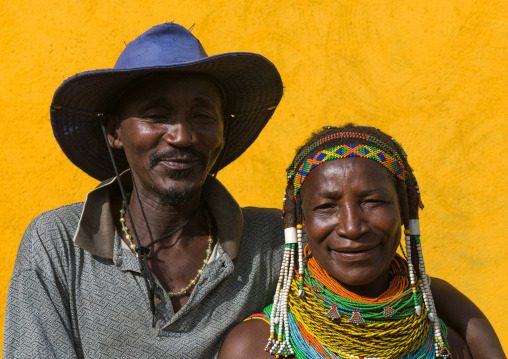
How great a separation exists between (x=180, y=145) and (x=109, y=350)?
36.0 inches

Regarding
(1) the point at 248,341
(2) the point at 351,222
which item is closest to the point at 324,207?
(2) the point at 351,222

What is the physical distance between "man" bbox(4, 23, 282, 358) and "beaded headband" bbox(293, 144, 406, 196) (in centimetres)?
53

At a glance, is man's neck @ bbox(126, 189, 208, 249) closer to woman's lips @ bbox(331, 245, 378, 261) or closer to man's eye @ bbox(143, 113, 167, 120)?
man's eye @ bbox(143, 113, 167, 120)

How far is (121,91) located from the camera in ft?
10.3

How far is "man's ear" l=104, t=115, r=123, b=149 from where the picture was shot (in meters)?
3.26

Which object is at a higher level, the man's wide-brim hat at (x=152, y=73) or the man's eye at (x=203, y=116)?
the man's wide-brim hat at (x=152, y=73)

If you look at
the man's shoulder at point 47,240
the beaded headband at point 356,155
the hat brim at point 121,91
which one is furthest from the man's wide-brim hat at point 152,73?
the beaded headband at point 356,155

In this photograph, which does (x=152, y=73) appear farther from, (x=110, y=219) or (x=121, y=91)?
(x=110, y=219)

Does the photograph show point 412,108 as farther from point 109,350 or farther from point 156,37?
point 109,350

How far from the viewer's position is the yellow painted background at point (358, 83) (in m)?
4.45

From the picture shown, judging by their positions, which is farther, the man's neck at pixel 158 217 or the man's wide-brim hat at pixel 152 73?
the man's neck at pixel 158 217

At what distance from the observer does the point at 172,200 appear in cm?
303

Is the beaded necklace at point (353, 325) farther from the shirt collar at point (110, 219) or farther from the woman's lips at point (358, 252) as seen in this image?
the shirt collar at point (110, 219)

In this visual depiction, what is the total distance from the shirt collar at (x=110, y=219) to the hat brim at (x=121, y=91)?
0.64ft
